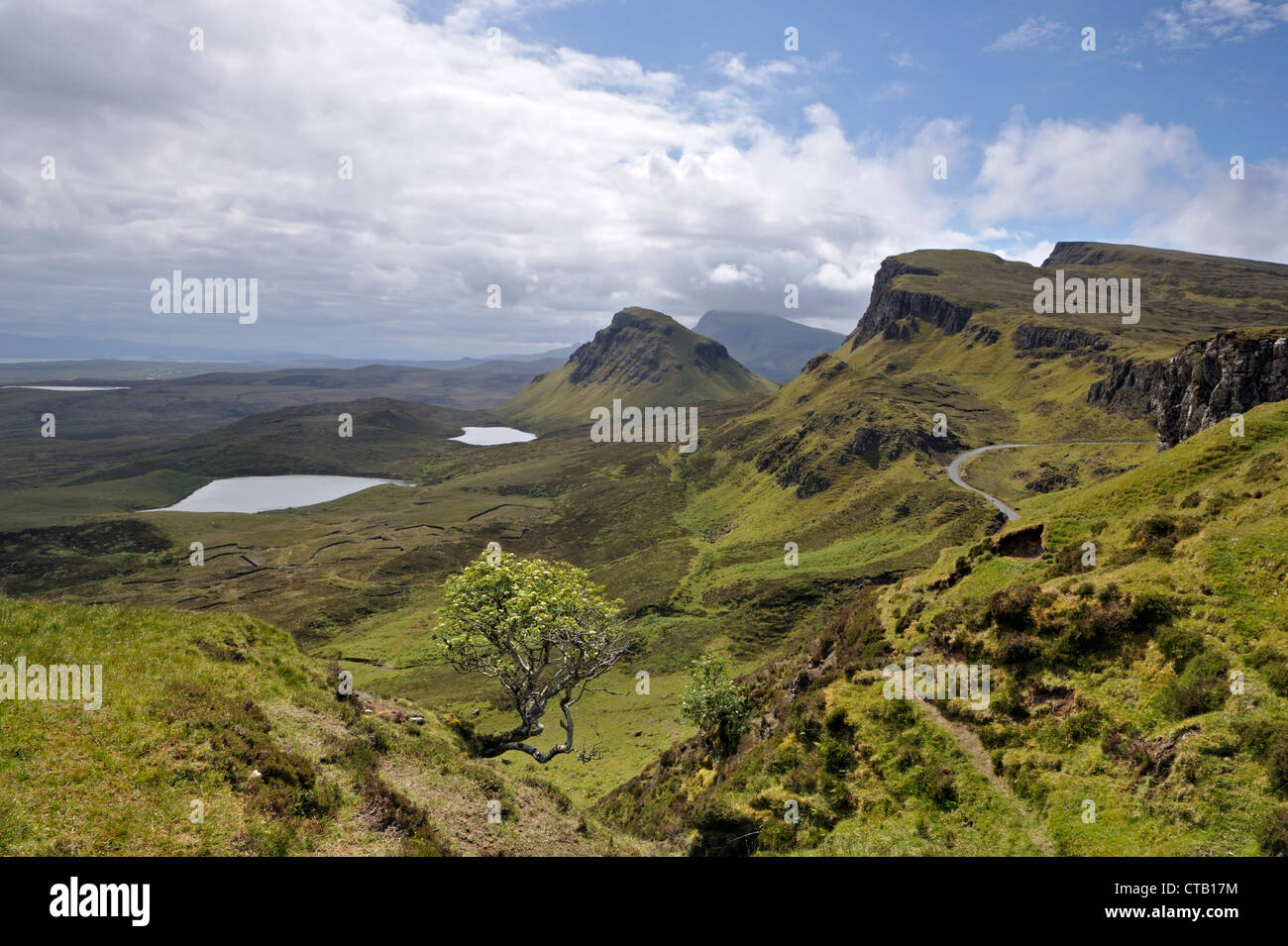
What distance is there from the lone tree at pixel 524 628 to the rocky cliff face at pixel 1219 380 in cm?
6416

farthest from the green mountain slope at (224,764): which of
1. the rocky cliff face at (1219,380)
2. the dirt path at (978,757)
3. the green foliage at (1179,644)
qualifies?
the rocky cliff face at (1219,380)

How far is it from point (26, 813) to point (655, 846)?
20078 mm

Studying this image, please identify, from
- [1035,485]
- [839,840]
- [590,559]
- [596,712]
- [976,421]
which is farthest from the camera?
[976,421]

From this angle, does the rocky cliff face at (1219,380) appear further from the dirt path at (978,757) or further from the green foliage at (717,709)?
the green foliage at (717,709)

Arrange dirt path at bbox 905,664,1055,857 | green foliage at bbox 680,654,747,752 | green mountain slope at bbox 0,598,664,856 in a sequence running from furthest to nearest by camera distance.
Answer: green foliage at bbox 680,654,747,752 < dirt path at bbox 905,664,1055,857 < green mountain slope at bbox 0,598,664,856

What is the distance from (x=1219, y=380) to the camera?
59.7m

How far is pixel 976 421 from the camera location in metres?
172

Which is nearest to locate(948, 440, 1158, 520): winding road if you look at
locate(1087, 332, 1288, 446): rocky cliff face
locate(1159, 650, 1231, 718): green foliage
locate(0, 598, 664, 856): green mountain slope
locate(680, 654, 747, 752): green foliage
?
locate(1087, 332, 1288, 446): rocky cliff face

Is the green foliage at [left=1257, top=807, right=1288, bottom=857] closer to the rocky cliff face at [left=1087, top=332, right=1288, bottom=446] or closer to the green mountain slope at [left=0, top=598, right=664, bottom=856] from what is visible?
the green mountain slope at [left=0, top=598, right=664, bottom=856]

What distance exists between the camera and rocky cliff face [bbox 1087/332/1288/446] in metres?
57.7

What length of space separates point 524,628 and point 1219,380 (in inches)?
2963

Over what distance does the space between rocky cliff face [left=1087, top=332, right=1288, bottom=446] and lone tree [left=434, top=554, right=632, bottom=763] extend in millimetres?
64161
